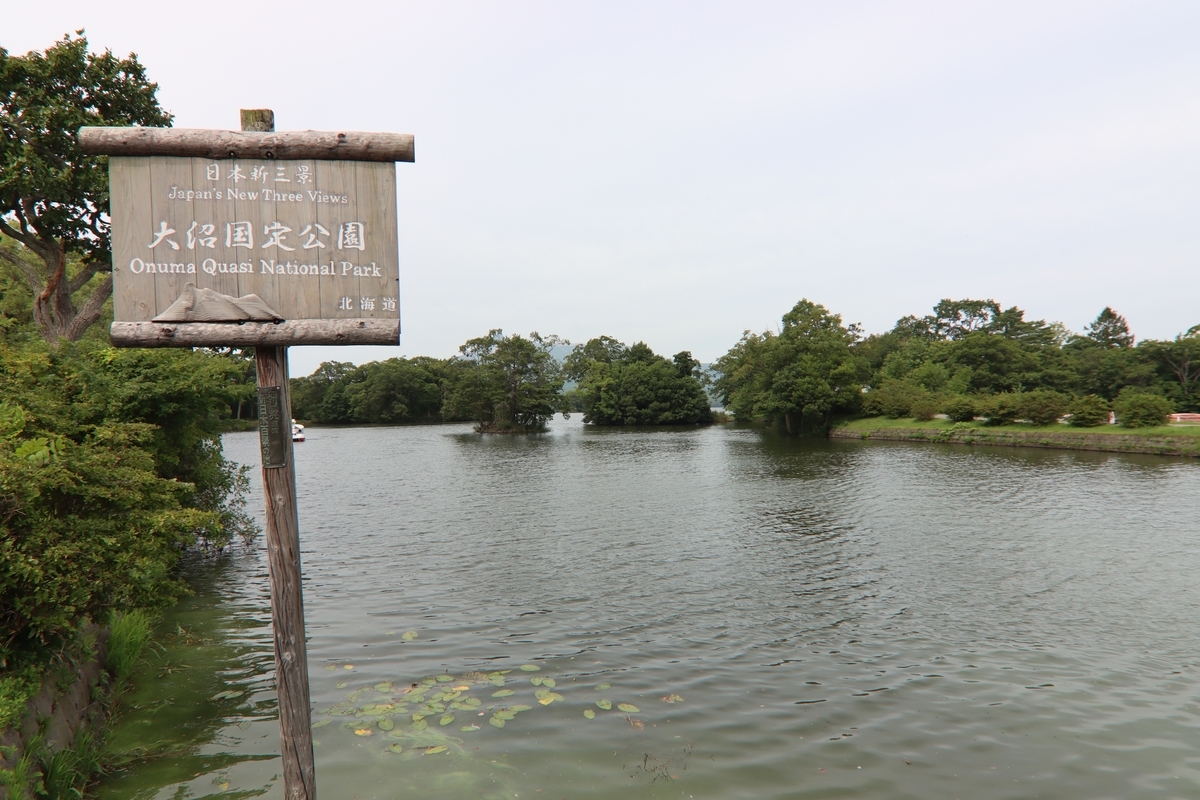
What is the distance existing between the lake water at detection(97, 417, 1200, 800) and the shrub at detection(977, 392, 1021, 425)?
28.5 m

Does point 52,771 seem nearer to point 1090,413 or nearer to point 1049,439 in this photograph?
point 1049,439

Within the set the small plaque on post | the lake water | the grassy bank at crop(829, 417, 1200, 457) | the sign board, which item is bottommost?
the lake water

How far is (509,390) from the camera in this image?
3263 inches

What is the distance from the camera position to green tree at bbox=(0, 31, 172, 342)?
15500 millimetres

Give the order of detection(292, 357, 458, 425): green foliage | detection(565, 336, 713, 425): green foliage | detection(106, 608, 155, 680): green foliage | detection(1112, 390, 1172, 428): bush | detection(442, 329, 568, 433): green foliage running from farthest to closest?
detection(292, 357, 458, 425): green foliage, detection(565, 336, 713, 425): green foliage, detection(442, 329, 568, 433): green foliage, detection(1112, 390, 1172, 428): bush, detection(106, 608, 155, 680): green foliage

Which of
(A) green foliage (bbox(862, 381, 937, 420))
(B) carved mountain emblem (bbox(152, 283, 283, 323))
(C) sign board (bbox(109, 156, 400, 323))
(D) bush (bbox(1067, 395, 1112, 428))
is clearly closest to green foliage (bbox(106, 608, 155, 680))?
(B) carved mountain emblem (bbox(152, 283, 283, 323))

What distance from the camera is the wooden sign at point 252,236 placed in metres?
4.03

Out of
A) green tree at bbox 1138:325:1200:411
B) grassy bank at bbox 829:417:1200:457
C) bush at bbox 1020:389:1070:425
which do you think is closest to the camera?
grassy bank at bbox 829:417:1200:457

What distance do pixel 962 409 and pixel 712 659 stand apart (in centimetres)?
5034

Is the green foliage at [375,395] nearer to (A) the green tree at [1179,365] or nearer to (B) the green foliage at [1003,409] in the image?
(B) the green foliage at [1003,409]

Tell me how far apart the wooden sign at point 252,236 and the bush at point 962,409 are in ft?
182

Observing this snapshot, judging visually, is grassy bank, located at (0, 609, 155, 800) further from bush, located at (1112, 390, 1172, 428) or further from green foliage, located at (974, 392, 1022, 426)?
green foliage, located at (974, 392, 1022, 426)

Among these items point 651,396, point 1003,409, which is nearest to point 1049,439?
point 1003,409

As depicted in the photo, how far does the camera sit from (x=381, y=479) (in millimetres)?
30797
